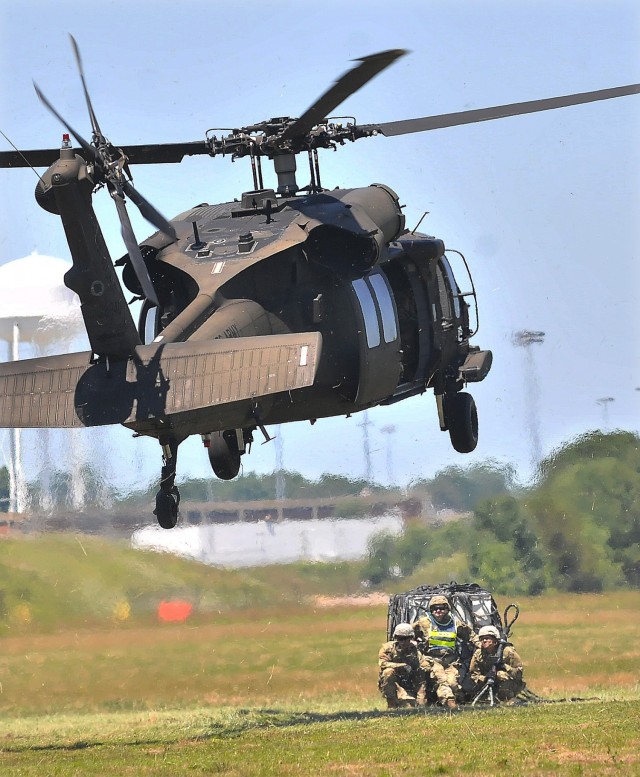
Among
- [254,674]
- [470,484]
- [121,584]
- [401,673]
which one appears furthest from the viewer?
[470,484]

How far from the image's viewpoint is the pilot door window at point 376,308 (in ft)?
60.7

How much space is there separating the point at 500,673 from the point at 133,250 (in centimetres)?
809

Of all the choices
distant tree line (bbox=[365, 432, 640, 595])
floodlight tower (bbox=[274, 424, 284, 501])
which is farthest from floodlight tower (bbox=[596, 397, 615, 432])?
floodlight tower (bbox=[274, 424, 284, 501])

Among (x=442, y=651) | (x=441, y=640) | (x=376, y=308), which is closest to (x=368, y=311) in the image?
(x=376, y=308)

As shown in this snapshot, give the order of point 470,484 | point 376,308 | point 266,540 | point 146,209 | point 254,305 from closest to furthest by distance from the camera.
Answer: point 146,209 < point 254,305 < point 376,308 < point 266,540 < point 470,484

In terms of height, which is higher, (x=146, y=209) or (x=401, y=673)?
(x=146, y=209)

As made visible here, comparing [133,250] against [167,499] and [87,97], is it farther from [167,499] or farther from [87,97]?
[167,499]

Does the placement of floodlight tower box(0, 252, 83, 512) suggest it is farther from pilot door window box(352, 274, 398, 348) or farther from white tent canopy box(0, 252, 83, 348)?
pilot door window box(352, 274, 398, 348)

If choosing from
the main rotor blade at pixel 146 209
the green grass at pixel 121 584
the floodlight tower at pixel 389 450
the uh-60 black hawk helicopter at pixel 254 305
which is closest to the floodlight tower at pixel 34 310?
the green grass at pixel 121 584

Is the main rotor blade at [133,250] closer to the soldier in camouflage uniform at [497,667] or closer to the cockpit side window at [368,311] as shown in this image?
the cockpit side window at [368,311]

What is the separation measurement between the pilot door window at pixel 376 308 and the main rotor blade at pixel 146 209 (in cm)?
285

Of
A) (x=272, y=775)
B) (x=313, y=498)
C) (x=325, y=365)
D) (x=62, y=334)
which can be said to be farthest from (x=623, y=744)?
(x=62, y=334)

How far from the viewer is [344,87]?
52.2 feet

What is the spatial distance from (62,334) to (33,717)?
22.3 feet
